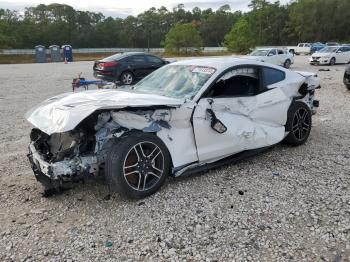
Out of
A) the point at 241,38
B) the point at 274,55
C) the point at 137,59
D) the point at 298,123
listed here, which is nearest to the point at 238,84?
the point at 298,123

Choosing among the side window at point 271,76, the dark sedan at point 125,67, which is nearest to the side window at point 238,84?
the side window at point 271,76

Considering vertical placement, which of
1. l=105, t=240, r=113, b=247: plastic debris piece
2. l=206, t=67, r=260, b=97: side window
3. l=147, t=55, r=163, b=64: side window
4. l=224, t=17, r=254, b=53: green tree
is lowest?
l=105, t=240, r=113, b=247: plastic debris piece

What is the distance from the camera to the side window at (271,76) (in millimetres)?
5254

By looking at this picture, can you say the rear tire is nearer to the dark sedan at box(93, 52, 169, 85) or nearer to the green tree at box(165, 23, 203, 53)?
the dark sedan at box(93, 52, 169, 85)

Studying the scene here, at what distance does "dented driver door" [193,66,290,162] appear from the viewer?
14.2ft

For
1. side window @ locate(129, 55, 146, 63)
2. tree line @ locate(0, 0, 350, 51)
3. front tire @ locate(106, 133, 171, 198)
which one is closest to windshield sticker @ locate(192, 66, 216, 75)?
front tire @ locate(106, 133, 171, 198)

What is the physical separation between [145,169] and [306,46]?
53671 millimetres

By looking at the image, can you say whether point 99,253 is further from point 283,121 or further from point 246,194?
point 283,121

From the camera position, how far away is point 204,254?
304 cm

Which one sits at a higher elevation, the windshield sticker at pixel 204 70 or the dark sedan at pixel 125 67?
the windshield sticker at pixel 204 70

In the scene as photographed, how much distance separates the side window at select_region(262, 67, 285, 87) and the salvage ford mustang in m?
0.02

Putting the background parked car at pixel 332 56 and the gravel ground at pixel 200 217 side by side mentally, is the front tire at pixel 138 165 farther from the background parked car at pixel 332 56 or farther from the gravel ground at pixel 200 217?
the background parked car at pixel 332 56

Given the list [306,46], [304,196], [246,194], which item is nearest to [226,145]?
[246,194]

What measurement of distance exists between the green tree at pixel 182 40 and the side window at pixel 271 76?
4893 centimetres
